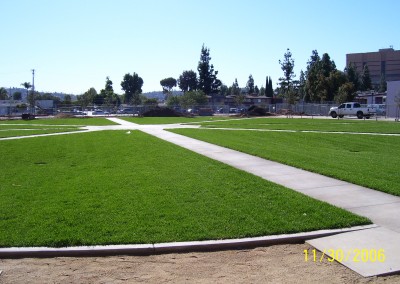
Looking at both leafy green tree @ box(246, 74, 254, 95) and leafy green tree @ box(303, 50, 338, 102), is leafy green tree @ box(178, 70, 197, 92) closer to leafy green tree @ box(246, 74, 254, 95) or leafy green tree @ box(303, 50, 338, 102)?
leafy green tree @ box(246, 74, 254, 95)

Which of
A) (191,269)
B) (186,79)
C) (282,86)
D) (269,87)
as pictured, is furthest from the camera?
(186,79)

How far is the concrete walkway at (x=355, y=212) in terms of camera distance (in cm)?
490

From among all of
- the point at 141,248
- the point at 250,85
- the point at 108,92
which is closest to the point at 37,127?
the point at 141,248

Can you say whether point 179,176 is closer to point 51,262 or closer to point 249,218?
point 249,218

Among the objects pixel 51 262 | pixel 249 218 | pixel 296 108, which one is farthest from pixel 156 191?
pixel 296 108

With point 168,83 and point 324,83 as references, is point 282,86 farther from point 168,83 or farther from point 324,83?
point 168,83

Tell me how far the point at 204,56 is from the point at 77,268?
103 metres

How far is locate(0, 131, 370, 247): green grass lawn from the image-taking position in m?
5.91

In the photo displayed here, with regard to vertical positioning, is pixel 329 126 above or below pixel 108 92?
below

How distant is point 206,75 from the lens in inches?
4240

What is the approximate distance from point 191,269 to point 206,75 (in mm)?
104398

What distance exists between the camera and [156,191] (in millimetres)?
8375

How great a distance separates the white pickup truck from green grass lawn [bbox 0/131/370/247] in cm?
4059

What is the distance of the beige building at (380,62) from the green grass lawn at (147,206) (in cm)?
16265
